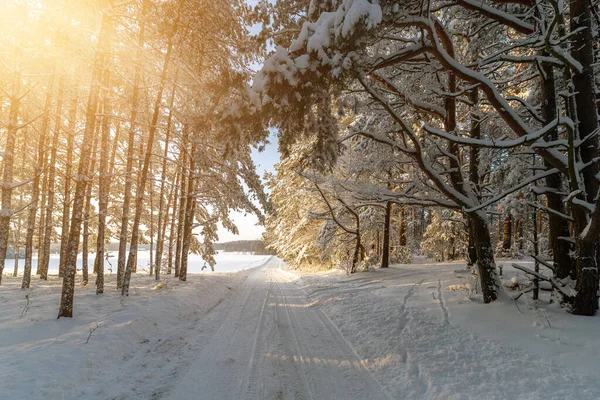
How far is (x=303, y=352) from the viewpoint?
16.8 ft

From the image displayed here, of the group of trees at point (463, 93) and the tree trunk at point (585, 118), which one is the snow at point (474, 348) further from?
the group of trees at point (463, 93)

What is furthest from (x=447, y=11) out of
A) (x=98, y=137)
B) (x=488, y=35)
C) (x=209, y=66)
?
(x=98, y=137)

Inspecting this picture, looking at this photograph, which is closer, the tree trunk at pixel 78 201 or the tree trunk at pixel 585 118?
the tree trunk at pixel 585 118

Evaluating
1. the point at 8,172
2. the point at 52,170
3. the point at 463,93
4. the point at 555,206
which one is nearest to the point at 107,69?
the point at 8,172

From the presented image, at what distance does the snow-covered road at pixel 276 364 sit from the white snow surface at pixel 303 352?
22mm

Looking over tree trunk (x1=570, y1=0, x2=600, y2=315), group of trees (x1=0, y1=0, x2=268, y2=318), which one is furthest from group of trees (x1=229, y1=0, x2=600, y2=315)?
group of trees (x1=0, y1=0, x2=268, y2=318)

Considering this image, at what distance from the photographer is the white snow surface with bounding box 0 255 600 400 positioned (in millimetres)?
3668

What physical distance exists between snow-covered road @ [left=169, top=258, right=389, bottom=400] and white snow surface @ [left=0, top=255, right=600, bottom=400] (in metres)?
0.02

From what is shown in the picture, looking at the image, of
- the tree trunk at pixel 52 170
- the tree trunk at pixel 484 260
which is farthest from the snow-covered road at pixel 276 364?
the tree trunk at pixel 52 170

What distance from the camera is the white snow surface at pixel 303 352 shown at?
3.67m

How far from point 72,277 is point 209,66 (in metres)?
7.97

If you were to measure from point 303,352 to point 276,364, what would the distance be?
715 millimetres

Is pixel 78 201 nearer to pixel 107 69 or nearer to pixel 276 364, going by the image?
pixel 107 69

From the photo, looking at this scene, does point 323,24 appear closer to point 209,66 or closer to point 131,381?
point 131,381
